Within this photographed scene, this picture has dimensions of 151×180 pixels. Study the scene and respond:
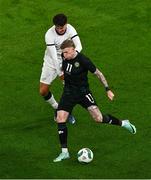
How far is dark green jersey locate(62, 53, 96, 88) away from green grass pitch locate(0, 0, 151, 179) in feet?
5.16

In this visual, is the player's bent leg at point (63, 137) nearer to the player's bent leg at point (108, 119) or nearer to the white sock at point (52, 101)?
the player's bent leg at point (108, 119)

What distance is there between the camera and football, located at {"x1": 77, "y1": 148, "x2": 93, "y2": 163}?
13398 millimetres

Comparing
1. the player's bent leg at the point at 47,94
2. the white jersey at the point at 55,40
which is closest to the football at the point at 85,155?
the white jersey at the point at 55,40

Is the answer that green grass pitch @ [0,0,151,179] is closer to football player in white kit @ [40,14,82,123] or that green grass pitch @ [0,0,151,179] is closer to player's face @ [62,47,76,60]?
football player in white kit @ [40,14,82,123]

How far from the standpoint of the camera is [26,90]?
Result: 60.7 feet

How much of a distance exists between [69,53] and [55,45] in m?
2.02

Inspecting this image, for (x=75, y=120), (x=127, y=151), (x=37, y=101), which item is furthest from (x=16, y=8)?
(x=127, y=151)

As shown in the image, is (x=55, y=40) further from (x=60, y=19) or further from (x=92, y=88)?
(x=92, y=88)

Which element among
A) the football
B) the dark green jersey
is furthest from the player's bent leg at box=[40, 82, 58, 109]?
the football

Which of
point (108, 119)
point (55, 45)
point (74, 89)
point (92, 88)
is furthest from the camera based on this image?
point (92, 88)

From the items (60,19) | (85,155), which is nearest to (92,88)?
(60,19)

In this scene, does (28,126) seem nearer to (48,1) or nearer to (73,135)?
(73,135)

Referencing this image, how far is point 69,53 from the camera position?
44.2 ft

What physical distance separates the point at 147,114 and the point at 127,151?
250cm
